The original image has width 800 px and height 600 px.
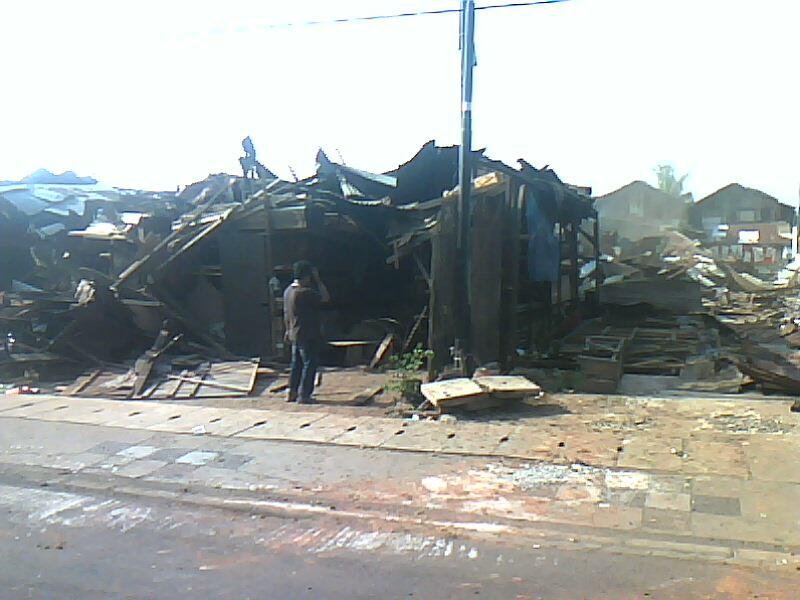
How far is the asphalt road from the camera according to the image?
4625 mm

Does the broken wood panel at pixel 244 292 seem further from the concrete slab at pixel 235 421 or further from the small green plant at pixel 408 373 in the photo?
the concrete slab at pixel 235 421

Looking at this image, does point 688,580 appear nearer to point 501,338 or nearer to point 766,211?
point 501,338

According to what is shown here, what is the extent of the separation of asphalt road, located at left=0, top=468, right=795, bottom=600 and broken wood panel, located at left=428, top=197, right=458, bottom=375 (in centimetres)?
499

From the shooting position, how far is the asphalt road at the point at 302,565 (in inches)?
182

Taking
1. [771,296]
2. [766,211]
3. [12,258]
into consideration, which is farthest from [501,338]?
[766,211]

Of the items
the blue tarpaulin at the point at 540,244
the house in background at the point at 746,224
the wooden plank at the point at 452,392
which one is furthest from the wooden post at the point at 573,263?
the house in background at the point at 746,224

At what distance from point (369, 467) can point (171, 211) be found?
979 centimetres

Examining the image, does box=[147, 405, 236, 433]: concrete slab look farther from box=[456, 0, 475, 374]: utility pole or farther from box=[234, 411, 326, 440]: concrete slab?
box=[456, 0, 475, 374]: utility pole

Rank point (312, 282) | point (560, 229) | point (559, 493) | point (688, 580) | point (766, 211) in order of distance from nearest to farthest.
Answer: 1. point (688, 580)
2. point (559, 493)
3. point (312, 282)
4. point (560, 229)
5. point (766, 211)

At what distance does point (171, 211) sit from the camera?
608 inches

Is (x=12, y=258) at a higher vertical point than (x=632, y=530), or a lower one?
higher

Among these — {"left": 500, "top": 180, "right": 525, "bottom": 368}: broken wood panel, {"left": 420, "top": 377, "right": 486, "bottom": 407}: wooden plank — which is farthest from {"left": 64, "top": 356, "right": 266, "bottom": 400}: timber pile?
{"left": 500, "top": 180, "right": 525, "bottom": 368}: broken wood panel

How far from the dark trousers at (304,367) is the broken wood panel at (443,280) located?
1.58 metres

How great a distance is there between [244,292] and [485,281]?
452 cm
